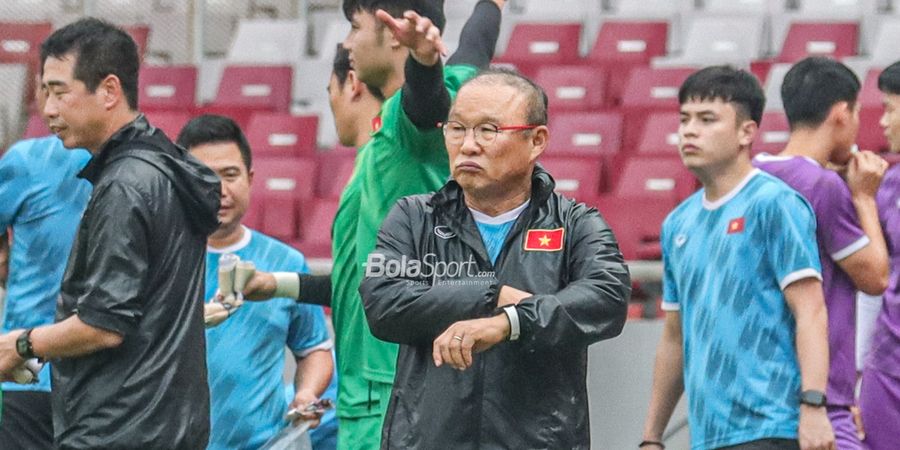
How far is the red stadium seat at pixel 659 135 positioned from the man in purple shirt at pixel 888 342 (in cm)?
441

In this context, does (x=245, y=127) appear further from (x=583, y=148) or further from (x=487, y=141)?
(x=487, y=141)

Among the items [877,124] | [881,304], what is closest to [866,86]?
[877,124]

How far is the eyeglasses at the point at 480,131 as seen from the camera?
3545 millimetres

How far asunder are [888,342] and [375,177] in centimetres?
189

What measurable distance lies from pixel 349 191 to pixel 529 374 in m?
1.28

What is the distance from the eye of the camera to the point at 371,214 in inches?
173

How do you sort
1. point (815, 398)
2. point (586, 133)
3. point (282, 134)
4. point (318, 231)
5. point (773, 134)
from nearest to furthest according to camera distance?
point (815, 398), point (318, 231), point (773, 134), point (586, 133), point (282, 134)

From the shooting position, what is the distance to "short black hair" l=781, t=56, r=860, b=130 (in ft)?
16.4

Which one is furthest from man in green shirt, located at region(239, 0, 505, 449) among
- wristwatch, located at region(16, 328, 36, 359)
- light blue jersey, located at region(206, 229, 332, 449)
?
wristwatch, located at region(16, 328, 36, 359)

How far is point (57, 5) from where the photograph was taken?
12266 millimetres

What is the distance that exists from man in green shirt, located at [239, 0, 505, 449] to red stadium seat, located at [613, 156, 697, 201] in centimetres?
450

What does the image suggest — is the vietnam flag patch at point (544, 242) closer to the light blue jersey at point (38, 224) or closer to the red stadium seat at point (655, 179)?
the light blue jersey at point (38, 224)

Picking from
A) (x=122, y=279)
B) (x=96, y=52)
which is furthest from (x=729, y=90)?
(x=122, y=279)

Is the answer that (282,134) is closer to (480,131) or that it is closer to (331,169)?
(331,169)
